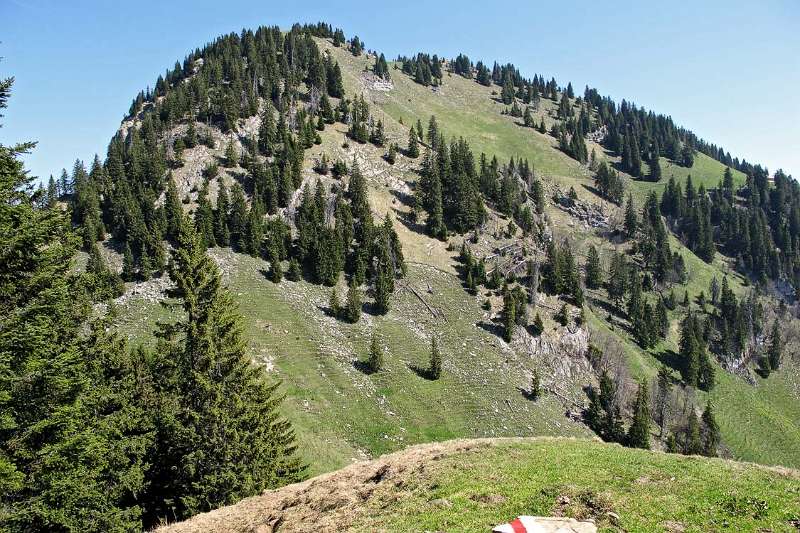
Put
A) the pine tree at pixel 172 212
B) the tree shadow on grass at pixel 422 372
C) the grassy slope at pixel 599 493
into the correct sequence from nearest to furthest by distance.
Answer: the grassy slope at pixel 599 493, the tree shadow on grass at pixel 422 372, the pine tree at pixel 172 212

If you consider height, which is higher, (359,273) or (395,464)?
(359,273)

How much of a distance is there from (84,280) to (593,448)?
27.7m

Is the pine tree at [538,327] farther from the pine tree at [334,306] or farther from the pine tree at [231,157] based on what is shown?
the pine tree at [231,157]

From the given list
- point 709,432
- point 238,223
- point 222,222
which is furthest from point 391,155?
point 709,432

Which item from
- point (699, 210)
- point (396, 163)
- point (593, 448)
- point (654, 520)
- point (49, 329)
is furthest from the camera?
point (699, 210)

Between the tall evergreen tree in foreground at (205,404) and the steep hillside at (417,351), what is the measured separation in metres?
21.9

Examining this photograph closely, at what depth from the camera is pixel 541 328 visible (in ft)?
298

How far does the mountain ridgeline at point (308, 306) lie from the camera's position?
2028 centimetres

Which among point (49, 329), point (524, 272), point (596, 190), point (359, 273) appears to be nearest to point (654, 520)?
point (49, 329)

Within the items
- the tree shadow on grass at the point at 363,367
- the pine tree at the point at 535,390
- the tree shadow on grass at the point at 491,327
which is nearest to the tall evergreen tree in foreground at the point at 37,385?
the tree shadow on grass at the point at 363,367

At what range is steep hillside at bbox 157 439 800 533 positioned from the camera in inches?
594

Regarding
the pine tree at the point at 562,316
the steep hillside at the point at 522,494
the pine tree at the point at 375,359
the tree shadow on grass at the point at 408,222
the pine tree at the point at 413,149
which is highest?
the pine tree at the point at 413,149

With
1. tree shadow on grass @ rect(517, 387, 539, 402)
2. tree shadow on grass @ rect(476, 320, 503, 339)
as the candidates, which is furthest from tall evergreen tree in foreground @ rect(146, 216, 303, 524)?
tree shadow on grass @ rect(476, 320, 503, 339)

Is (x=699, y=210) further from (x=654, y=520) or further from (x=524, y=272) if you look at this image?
(x=654, y=520)
